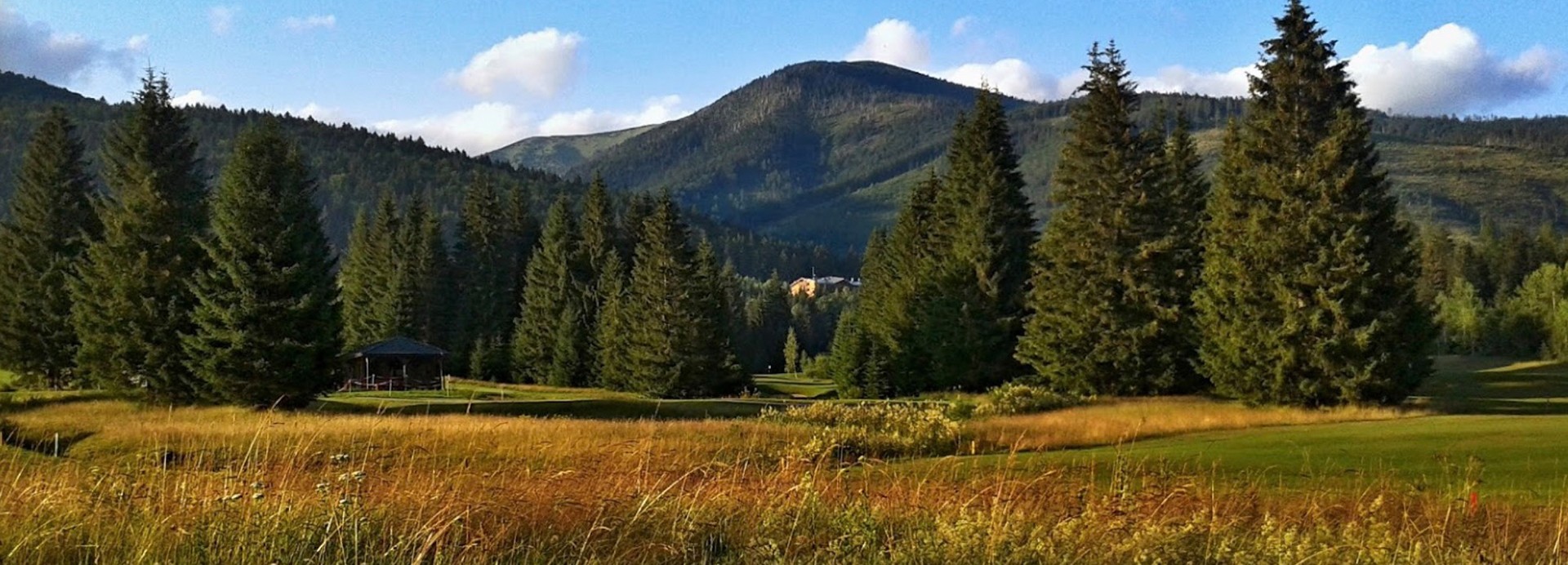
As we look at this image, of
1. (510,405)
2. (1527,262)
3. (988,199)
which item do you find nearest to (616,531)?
(510,405)

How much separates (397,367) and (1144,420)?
49885mm

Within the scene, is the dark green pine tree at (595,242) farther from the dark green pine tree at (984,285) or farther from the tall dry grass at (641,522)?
the tall dry grass at (641,522)

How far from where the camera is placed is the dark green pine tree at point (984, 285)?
4438 centimetres

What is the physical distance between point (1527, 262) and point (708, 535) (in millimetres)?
125509

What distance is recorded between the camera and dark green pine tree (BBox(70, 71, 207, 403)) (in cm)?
3319

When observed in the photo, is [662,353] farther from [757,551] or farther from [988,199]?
[757,551]

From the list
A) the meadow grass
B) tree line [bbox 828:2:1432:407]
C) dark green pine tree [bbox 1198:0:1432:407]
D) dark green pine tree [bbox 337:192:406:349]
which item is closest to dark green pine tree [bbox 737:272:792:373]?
dark green pine tree [bbox 337:192:406:349]

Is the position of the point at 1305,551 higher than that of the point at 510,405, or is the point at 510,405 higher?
the point at 1305,551

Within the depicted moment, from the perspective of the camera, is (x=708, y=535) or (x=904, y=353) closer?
(x=708, y=535)

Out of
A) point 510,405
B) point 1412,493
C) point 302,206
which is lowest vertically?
point 510,405

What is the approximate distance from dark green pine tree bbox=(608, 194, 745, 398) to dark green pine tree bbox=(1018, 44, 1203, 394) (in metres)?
17.7

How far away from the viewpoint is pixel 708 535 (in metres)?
5.32

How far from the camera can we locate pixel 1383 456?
14.7 metres

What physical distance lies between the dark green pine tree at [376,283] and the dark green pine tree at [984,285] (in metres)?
38.5
